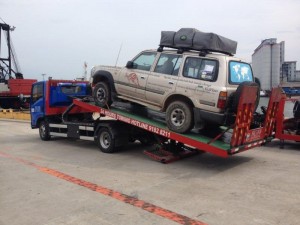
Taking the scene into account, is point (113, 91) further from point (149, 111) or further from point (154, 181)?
point (154, 181)

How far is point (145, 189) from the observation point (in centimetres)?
648

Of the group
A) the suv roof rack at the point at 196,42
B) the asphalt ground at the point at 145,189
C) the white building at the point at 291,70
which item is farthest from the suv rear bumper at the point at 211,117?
the white building at the point at 291,70

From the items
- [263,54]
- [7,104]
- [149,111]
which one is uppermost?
[263,54]

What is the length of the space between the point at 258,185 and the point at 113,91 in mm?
4923

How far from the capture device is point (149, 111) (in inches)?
387

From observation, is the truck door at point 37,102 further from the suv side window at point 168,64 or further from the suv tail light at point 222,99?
the suv tail light at point 222,99

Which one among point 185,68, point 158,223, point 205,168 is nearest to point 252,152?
Result: point 205,168

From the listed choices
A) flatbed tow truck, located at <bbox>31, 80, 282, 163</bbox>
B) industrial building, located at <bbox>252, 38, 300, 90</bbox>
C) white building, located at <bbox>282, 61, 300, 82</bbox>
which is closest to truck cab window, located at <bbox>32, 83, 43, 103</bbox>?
flatbed tow truck, located at <bbox>31, 80, 282, 163</bbox>

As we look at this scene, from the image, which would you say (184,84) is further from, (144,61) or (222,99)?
(144,61)

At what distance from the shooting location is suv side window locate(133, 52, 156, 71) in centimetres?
927

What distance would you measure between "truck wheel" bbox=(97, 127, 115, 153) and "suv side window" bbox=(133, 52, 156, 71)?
1.95 m

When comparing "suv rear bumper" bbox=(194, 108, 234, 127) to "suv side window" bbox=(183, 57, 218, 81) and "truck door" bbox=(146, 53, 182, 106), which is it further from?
"truck door" bbox=(146, 53, 182, 106)

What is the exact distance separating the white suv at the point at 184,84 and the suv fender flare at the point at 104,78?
7 centimetres

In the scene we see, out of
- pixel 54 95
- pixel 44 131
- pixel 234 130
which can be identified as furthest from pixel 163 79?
pixel 44 131
